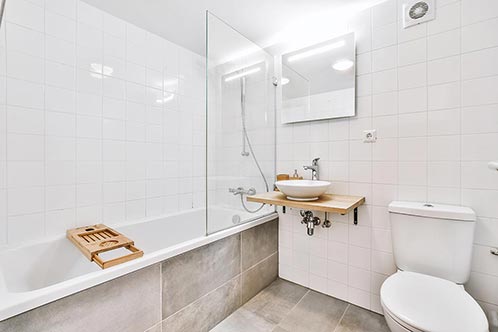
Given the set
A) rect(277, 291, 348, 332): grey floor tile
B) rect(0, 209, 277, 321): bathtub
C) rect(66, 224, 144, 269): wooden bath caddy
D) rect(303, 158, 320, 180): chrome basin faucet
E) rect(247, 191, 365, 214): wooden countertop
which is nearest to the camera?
rect(0, 209, 277, 321): bathtub

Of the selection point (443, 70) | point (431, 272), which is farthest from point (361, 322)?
point (443, 70)

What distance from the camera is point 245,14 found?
1.88 m

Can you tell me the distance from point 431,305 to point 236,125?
5.08ft

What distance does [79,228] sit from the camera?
67.6 inches

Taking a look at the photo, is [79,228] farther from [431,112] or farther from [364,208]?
[431,112]

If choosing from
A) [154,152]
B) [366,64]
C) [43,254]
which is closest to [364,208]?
[366,64]

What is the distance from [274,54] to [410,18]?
1.07 meters

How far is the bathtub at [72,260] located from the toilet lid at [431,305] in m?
1.00

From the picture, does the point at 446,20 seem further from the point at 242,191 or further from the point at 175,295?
the point at 175,295

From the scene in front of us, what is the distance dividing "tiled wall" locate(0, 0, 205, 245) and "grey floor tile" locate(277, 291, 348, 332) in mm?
1459

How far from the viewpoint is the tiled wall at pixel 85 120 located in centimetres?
149

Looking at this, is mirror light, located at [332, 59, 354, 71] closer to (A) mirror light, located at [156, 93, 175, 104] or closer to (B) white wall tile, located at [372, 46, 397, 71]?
(B) white wall tile, located at [372, 46, 397, 71]

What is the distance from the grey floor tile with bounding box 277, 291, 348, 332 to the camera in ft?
5.02

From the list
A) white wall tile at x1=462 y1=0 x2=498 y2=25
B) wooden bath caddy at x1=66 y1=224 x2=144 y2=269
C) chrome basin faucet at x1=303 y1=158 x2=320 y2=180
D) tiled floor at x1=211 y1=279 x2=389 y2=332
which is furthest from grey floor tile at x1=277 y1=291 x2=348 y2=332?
white wall tile at x1=462 y1=0 x2=498 y2=25
